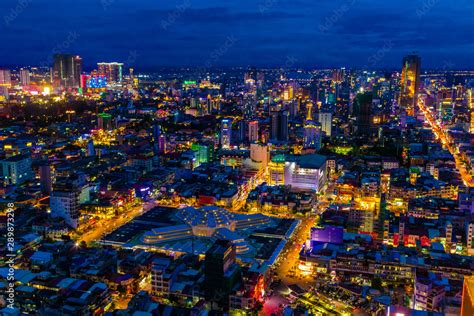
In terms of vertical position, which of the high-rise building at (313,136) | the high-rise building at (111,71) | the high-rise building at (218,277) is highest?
the high-rise building at (111,71)

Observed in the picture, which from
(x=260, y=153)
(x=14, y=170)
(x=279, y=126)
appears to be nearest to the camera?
(x=14, y=170)

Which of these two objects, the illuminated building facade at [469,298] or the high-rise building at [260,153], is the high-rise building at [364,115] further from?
the illuminated building facade at [469,298]

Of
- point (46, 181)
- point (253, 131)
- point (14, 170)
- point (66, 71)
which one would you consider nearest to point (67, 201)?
point (46, 181)

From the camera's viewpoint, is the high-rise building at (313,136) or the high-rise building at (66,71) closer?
the high-rise building at (313,136)

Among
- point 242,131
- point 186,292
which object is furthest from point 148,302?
point 242,131

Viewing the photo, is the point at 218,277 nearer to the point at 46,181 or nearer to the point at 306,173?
the point at 306,173

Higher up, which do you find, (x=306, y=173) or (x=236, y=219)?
(x=306, y=173)

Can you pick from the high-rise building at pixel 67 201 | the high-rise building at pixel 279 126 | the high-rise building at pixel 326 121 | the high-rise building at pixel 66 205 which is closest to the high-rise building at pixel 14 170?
the high-rise building at pixel 67 201
